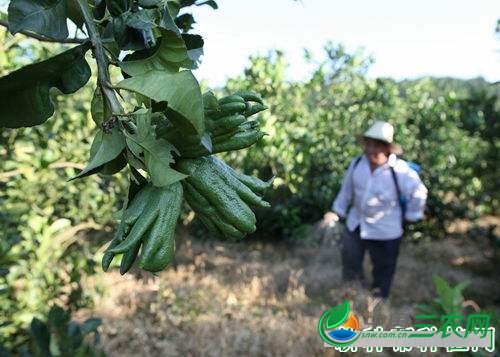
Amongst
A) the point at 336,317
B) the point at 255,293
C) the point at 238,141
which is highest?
the point at 238,141

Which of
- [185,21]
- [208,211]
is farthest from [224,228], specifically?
[185,21]

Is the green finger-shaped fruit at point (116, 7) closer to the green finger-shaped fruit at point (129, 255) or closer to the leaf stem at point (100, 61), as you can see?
the leaf stem at point (100, 61)

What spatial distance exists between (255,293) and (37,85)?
4.08 meters

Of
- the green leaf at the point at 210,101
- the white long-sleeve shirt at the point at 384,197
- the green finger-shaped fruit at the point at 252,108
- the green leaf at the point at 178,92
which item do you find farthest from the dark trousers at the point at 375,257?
the green leaf at the point at 178,92

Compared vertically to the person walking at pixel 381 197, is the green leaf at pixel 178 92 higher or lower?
higher

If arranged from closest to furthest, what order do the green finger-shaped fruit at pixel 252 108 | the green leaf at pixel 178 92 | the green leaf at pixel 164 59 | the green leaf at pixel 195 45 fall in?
the green leaf at pixel 178 92 → the green leaf at pixel 164 59 → the green finger-shaped fruit at pixel 252 108 → the green leaf at pixel 195 45

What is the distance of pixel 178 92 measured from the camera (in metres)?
0.53

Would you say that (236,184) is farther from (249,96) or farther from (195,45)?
(195,45)

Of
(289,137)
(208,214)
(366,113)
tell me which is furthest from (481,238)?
(208,214)

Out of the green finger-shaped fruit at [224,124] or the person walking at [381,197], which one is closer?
the green finger-shaped fruit at [224,124]

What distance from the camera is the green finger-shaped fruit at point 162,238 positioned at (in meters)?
0.62

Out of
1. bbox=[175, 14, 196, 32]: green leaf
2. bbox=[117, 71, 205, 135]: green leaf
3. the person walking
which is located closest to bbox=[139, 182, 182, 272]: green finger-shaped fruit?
bbox=[117, 71, 205, 135]: green leaf

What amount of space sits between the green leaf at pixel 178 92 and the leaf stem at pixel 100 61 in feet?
0.19

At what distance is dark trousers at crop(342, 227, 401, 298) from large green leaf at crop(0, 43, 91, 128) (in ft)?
12.0
